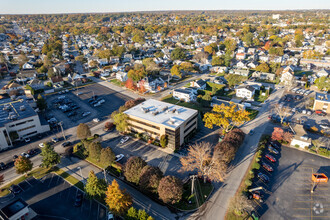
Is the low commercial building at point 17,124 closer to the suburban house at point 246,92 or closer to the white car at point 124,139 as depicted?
the white car at point 124,139

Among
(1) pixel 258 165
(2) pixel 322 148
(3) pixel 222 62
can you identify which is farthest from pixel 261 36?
(1) pixel 258 165

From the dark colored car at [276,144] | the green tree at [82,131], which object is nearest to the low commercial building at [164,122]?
the green tree at [82,131]

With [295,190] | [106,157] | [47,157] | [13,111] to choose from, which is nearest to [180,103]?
[106,157]

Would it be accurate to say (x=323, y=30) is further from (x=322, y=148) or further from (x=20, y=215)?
(x=20, y=215)

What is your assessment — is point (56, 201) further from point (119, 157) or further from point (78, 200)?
point (119, 157)

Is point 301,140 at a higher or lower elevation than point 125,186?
higher
